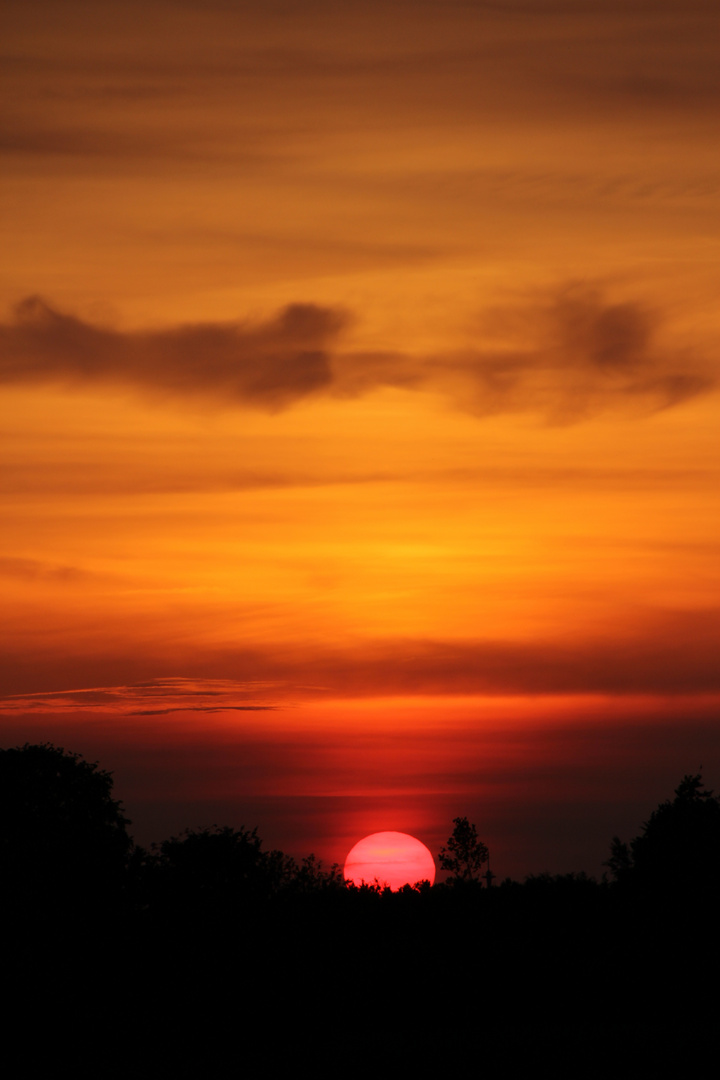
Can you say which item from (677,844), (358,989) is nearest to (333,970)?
(358,989)

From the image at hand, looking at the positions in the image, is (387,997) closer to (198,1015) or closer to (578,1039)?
(198,1015)

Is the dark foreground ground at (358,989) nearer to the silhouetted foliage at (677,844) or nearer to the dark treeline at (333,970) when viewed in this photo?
the dark treeline at (333,970)

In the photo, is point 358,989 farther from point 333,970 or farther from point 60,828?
point 60,828

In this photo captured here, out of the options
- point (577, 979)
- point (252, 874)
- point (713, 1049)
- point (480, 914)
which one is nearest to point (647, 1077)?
point (713, 1049)

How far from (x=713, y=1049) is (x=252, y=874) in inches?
1710

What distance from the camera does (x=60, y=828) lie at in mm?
63219

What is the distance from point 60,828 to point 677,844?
39.9 m

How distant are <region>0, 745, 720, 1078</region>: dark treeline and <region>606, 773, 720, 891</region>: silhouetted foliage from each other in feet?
26.8

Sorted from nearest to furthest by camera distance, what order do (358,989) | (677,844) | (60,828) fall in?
(358,989) → (60,828) → (677,844)

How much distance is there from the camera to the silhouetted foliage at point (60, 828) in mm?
52531

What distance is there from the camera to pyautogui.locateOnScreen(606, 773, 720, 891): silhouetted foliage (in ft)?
235

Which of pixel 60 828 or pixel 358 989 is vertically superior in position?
pixel 60 828

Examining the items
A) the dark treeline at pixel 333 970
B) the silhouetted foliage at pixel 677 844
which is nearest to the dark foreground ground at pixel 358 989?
the dark treeline at pixel 333 970

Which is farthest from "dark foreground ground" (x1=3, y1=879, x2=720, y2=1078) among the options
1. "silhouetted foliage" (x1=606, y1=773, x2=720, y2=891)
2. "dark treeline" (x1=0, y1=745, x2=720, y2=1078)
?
"silhouetted foliage" (x1=606, y1=773, x2=720, y2=891)
